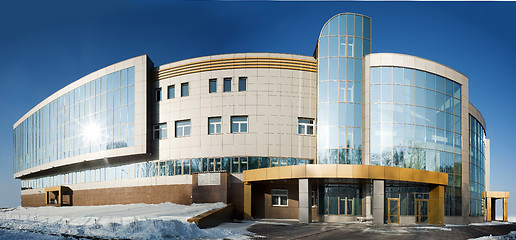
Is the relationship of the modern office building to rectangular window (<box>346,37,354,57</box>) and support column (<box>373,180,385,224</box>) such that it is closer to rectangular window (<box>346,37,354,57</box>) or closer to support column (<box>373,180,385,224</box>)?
rectangular window (<box>346,37,354,57</box>)

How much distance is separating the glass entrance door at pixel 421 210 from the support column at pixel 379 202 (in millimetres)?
7082

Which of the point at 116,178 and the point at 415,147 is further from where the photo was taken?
the point at 116,178

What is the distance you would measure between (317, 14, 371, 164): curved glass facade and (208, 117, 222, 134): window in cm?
869

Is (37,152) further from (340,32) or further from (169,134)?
(340,32)

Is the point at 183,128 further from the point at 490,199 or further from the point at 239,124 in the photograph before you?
the point at 490,199

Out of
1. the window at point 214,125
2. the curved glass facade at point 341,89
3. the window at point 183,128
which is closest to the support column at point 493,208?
the curved glass facade at point 341,89

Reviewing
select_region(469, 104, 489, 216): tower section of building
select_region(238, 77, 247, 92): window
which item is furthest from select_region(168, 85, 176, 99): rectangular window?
select_region(469, 104, 489, 216): tower section of building

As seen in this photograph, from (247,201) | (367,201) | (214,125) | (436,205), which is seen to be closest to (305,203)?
(247,201)

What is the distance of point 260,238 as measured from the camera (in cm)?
2122

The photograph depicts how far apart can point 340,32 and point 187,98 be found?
14873mm

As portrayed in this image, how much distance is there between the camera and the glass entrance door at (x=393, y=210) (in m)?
35.0

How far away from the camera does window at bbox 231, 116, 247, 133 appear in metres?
37.8

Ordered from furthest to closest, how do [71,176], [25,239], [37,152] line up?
[37,152] < [71,176] < [25,239]

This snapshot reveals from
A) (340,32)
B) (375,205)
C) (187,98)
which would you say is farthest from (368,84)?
(187,98)
